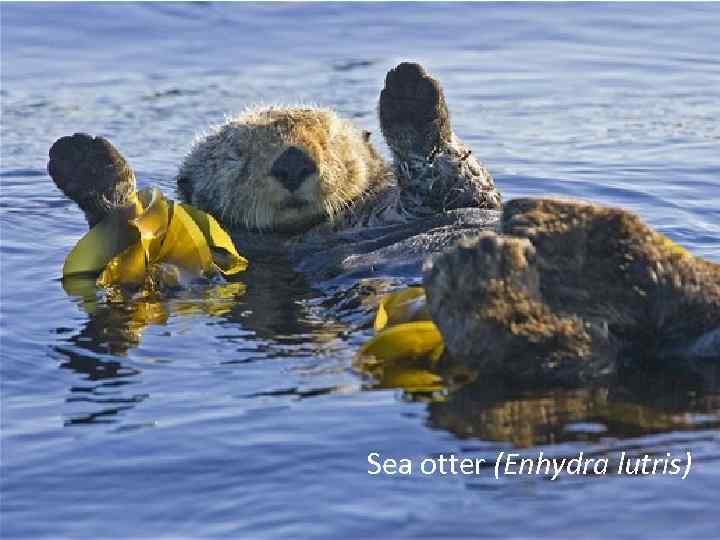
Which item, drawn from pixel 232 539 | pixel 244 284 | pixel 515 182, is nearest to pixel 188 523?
pixel 232 539

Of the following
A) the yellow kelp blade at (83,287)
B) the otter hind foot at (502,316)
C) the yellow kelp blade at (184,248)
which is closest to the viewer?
the otter hind foot at (502,316)

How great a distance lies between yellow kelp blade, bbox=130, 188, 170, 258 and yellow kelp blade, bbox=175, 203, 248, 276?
3.8 inches

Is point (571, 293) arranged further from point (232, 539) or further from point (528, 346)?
point (232, 539)

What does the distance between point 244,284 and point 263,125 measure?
2.70 ft

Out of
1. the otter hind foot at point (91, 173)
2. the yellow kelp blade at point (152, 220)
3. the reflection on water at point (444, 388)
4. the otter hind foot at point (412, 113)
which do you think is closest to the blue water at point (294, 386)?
the reflection on water at point (444, 388)

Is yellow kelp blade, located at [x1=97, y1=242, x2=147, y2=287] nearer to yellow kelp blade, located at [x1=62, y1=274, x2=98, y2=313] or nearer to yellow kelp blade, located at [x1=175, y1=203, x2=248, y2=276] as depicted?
yellow kelp blade, located at [x1=62, y1=274, x2=98, y2=313]

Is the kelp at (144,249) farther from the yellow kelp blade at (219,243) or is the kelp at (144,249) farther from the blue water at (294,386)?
the blue water at (294,386)

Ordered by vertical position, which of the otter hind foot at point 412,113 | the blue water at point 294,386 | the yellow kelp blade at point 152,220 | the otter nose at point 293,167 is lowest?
the blue water at point 294,386

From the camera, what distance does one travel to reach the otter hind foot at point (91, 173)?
5586 mm

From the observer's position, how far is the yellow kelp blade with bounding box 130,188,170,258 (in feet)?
19.0

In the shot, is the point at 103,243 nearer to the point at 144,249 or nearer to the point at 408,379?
the point at 144,249

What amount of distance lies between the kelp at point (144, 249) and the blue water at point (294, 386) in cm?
20

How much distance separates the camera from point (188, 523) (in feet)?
11.0

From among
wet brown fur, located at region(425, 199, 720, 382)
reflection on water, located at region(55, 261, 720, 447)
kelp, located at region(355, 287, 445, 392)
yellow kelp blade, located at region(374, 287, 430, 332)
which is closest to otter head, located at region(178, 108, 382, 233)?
reflection on water, located at region(55, 261, 720, 447)
